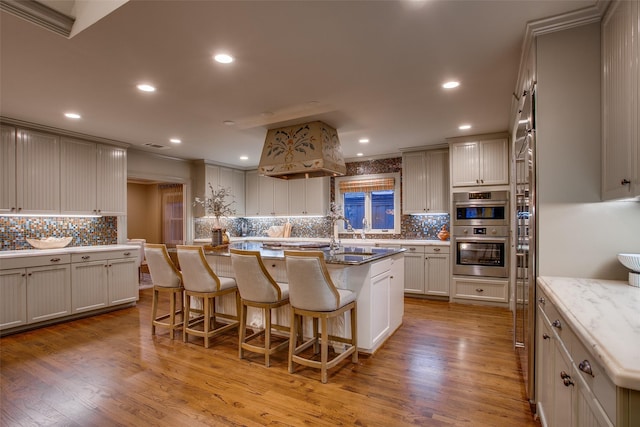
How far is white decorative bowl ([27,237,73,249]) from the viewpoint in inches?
171

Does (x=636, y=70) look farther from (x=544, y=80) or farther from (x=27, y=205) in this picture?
(x=27, y=205)

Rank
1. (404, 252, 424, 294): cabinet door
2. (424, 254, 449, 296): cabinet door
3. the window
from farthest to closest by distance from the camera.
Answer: the window, (404, 252, 424, 294): cabinet door, (424, 254, 449, 296): cabinet door

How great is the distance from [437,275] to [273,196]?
3835 millimetres

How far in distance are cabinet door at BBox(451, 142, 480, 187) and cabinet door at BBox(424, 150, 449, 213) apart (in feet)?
1.13

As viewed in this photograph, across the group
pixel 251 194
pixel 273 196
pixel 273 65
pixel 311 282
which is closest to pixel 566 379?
pixel 311 282

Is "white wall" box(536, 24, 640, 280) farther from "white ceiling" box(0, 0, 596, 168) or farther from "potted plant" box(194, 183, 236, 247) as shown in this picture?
"potted plant" box(194, 183, 236, 247)

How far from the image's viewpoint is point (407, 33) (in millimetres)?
2193

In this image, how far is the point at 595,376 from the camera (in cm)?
105

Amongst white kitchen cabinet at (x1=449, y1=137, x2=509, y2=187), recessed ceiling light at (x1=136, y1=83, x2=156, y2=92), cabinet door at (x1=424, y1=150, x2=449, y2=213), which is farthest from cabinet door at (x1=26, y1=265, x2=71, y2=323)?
white kitchen cabinet at (x1=449, y1=137, x2=509, y2=187)

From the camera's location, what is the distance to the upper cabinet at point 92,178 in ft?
→ 15.1

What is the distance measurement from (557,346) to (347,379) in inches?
63.7

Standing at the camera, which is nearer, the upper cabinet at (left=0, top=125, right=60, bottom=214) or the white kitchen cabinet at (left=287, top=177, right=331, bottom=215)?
the upper cabinet at (left=0, top=125, right=60, bottom=214)

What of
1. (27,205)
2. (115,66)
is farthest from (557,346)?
(27,205)

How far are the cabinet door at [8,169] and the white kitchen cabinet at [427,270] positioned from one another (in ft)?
18.2
